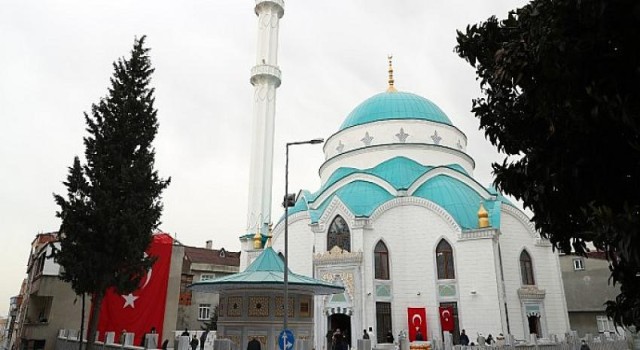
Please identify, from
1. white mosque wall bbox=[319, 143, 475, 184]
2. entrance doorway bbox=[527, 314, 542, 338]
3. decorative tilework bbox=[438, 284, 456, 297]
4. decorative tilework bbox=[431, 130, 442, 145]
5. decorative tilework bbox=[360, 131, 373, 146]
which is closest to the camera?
decorative tilework bbox=[438, 284, 456, 297]

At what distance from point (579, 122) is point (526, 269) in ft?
70.1

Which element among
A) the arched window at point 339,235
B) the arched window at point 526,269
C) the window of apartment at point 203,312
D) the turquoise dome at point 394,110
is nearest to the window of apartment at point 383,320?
the arched window at point 339,235

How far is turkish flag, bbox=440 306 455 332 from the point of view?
22.1 meters

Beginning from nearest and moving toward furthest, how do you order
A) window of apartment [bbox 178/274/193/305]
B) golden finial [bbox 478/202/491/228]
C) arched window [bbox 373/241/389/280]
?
golden finial [bbox 478/202/491/228] < arched window [bbox 373/241/389/280] < window of apartment [bbox 178/274/193/305]

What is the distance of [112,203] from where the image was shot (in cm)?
1511

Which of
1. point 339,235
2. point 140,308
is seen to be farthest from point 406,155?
point 140,308

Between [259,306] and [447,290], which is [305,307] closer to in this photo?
[259,306]

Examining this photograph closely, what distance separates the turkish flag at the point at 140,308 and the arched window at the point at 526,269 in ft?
60.8

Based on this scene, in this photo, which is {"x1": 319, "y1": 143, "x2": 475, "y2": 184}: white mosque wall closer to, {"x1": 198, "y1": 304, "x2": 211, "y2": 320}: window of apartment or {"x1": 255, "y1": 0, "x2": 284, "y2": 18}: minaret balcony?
{"x1": 255, "y1": 0, "x2": 284, "y2": 18}: minaret balcony

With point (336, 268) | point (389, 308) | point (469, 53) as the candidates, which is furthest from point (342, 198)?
point (469, 53)

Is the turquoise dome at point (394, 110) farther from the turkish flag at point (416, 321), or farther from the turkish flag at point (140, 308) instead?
the turkish flag at point (140, 308)

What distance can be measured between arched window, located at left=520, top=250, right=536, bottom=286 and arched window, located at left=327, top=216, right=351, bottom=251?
908 cm

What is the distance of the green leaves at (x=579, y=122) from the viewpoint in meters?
4.74

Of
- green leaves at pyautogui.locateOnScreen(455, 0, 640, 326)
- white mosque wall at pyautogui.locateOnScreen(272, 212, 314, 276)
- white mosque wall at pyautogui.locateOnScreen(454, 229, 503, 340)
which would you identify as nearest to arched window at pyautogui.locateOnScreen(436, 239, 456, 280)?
white mosque wall at pyautogui.locateOnScreen(454, 229, 503, 340)
